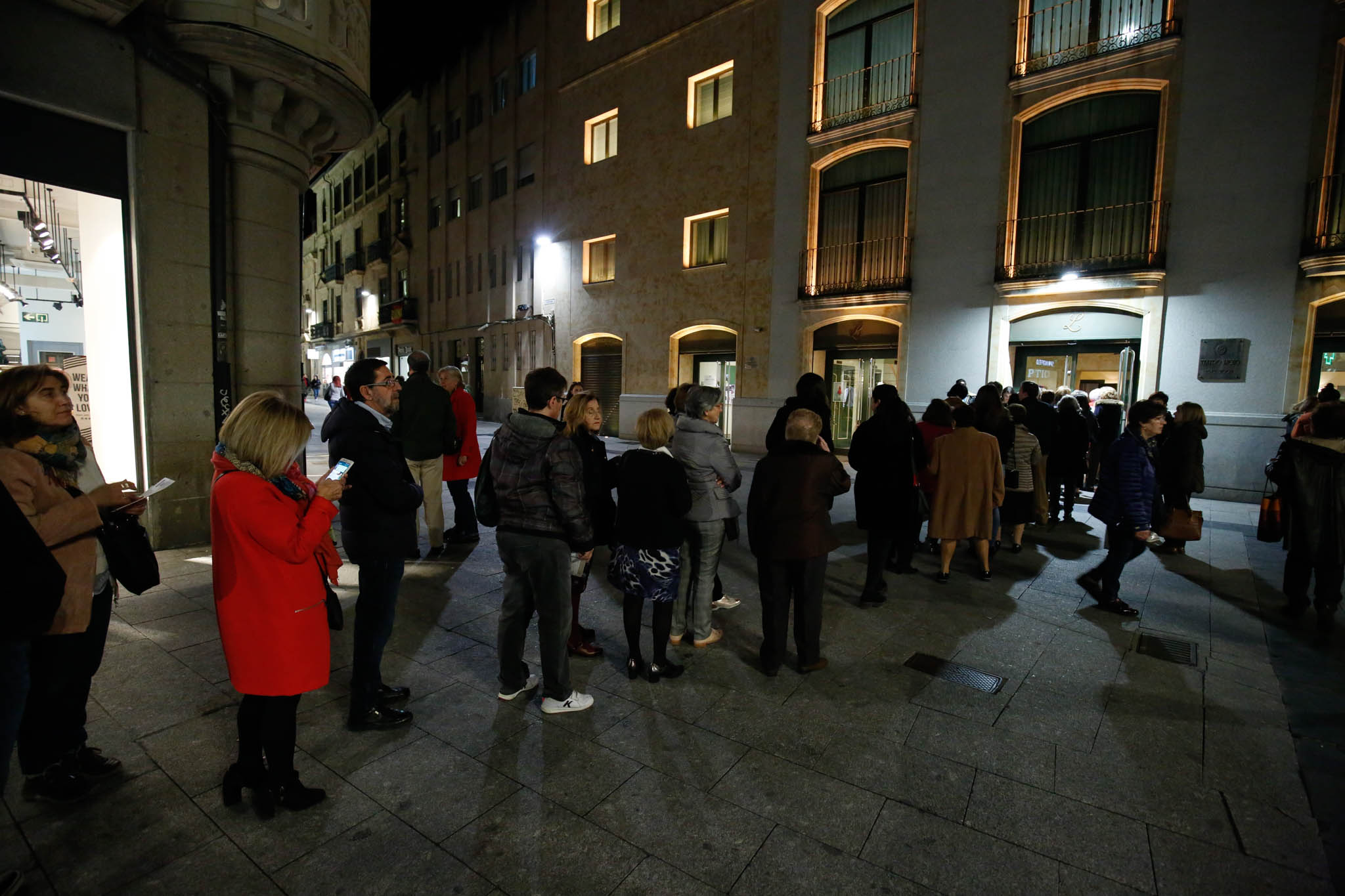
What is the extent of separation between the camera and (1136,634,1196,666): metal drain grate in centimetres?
465

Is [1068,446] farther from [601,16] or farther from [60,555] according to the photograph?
[601,16]

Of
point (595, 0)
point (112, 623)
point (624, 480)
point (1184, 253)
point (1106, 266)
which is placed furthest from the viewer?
point (595, 0)

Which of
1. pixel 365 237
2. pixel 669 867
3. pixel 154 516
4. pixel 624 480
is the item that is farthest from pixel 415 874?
pixel 365 237

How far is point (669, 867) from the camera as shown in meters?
2.56

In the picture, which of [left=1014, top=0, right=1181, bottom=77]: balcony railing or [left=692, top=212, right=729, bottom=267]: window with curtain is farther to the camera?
[left=692, top=212, right=729, bottom=267]: window with curtain

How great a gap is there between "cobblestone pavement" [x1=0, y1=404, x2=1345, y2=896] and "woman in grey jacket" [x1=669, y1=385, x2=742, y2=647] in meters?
0.37

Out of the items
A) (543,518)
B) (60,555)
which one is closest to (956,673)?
(543,518)

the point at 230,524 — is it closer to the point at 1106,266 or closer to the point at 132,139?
the point at 132,139

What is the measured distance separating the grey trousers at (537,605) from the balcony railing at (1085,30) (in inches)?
552

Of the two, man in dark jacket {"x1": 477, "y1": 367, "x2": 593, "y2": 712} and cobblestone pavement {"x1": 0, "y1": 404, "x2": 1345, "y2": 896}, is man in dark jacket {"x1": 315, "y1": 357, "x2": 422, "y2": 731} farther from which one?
man in dark jacket {"x1": 477, "y1": 367, "x2": 593, "y2": 712}

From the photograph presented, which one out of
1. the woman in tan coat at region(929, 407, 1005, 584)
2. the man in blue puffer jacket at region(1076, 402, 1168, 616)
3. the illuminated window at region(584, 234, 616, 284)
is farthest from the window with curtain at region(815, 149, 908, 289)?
the man in blue puffer jacket at region(1076, 402, 1168, 616)

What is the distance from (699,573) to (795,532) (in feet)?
2.98

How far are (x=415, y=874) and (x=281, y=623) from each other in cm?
109

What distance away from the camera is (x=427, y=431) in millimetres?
6633
